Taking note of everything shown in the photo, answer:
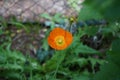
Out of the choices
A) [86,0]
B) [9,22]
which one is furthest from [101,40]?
[86,0]

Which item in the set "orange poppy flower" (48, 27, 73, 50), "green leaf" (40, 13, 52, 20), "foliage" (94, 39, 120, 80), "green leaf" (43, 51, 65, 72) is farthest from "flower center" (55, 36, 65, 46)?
"foliage" (94, 39, 120, 80)

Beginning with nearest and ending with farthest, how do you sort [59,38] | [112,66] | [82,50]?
1. [112,66]
2. [59,38]
3. [82,50]

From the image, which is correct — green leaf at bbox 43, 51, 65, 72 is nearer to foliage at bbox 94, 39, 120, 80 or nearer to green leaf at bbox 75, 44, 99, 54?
green leaf at bbox 75, 44, 99, 54

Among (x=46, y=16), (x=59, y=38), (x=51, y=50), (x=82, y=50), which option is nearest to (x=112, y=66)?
Result: (x=59, y=38)

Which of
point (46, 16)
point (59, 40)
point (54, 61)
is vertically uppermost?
point (46, 16)

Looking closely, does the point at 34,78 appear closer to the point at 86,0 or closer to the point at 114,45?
the point at 114,45

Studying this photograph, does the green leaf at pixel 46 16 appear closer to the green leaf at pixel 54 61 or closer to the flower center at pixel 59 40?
the green leaf at pixel 54 61

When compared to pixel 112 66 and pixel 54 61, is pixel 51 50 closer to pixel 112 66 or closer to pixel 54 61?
pixel 54 61

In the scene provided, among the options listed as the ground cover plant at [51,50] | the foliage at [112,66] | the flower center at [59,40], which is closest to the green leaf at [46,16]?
the ground cover plant at [51,50]
